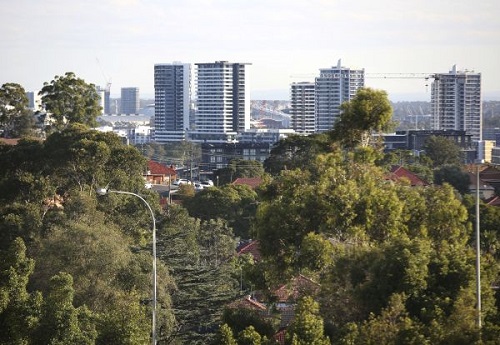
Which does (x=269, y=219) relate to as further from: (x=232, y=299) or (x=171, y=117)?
(x=171, y=117)

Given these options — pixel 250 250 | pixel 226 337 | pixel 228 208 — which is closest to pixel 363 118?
pixel 226 337

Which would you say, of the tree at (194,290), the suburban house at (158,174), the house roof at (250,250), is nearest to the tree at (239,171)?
the suburban house at (158,174)

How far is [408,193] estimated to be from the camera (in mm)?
26641

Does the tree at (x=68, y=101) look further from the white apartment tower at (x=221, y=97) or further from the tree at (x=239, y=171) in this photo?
the white apartment tower at (x=221, y=97)

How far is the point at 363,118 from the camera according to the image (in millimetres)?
28562

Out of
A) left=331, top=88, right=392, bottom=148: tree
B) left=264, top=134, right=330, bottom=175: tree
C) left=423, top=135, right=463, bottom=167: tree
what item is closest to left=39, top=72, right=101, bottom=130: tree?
left=264, top=134, right=330, bottom=175: tree

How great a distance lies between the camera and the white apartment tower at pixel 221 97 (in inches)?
6914

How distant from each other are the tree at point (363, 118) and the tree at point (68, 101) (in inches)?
1134

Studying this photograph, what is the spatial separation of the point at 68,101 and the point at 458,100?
118939 mm

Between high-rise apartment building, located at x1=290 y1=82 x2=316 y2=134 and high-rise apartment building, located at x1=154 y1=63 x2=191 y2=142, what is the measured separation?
20949mm

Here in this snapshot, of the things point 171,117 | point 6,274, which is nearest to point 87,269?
point 6,274

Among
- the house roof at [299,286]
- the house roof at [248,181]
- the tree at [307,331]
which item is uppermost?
the house roof at [248,181]

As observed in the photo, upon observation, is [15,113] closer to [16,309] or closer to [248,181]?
[248,181]

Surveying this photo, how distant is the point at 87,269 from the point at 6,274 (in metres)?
7.06
